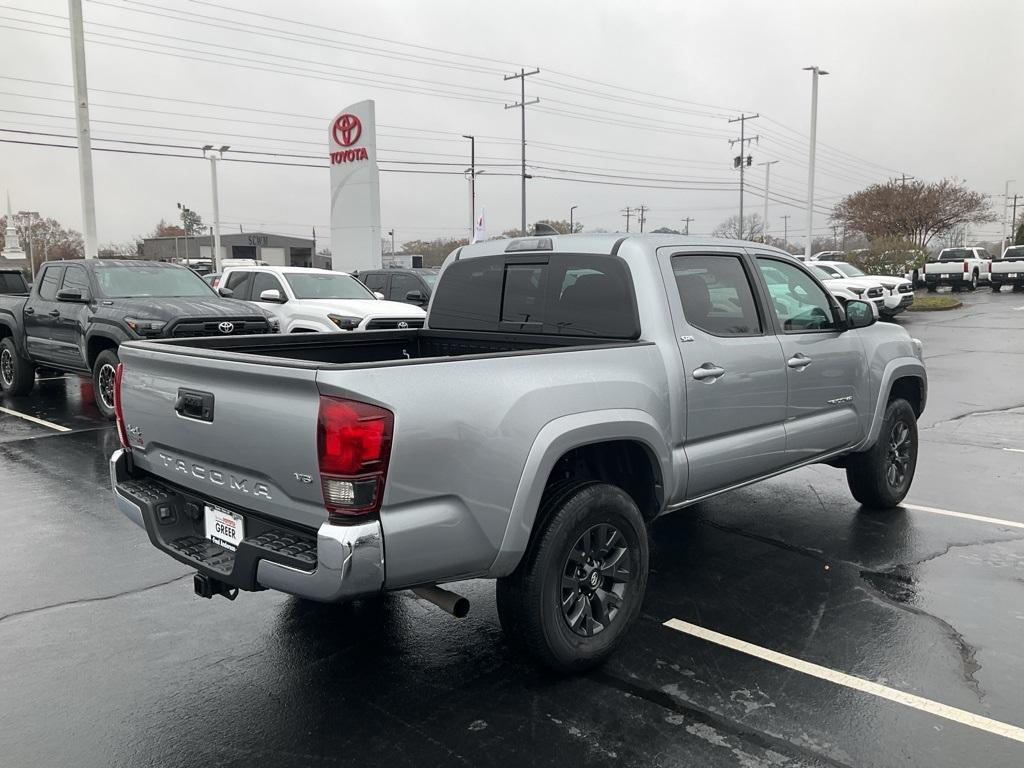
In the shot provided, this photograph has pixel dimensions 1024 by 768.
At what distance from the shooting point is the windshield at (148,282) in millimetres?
10188

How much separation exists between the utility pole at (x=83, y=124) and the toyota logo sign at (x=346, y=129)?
8897mm

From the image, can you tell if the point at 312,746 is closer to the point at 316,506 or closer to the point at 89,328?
the point at 316,506

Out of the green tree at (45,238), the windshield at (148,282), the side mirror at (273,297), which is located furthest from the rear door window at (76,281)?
the green tree at (45,238)

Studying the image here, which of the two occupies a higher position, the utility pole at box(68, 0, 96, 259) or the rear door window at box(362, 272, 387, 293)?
the utility pole at box(68, 0, 96, 259)

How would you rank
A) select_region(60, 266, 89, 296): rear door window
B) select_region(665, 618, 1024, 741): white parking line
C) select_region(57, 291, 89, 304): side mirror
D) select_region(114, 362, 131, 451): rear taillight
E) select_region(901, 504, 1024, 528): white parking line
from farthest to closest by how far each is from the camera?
1. select_region(60, 266, 89, 296): rear door window
2. select_region(57, 291, 89, 304): side mirror
3. select_region(901, 504, 1024, 528): white parking line
4. select_region(114, 362, 131, 451): rear taillight
5. select_region(665, 618, 1024, 741): white parking line

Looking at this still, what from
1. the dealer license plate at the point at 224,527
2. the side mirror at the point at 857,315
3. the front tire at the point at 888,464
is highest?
the side mirror at the point at 857,315

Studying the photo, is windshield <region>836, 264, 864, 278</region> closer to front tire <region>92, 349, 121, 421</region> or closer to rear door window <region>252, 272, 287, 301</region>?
rear door window <region>252, 272, 287, 301</region>

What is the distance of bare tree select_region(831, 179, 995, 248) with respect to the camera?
53.7 meters

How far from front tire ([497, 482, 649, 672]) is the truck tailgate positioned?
3.14 feet

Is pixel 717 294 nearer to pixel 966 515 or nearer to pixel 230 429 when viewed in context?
pixel 230 429

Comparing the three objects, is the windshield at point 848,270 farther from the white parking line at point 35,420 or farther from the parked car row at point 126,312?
the white parking line at point 35,420

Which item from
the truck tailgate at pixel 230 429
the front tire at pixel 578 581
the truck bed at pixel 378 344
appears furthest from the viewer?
the truck bed at pixel 378 344

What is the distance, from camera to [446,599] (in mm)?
3213

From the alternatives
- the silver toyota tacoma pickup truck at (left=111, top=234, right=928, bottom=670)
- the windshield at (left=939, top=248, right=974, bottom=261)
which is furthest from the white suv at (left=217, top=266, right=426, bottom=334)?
the windshield at (left=939, top=248, right=974, bottom=261)
